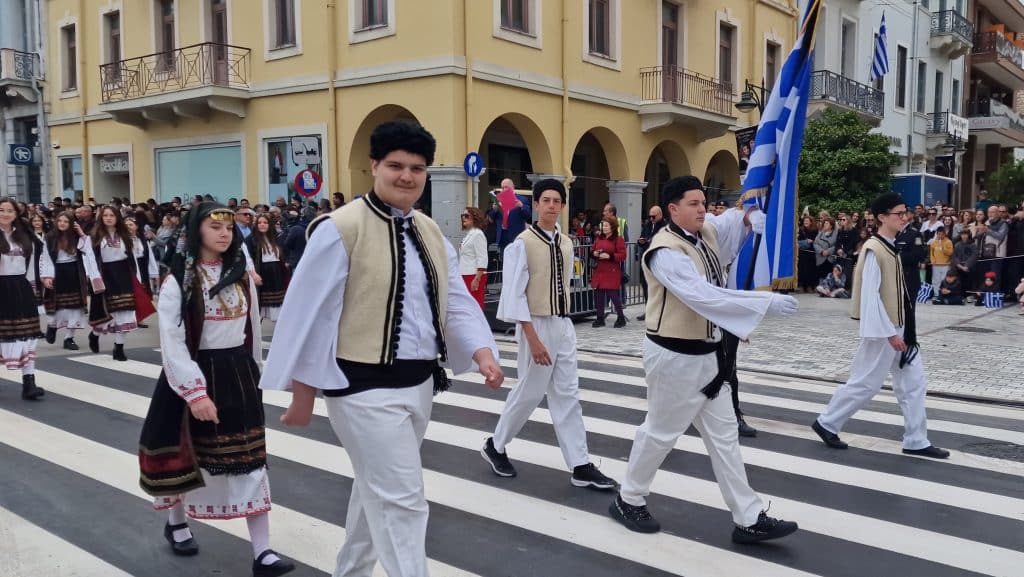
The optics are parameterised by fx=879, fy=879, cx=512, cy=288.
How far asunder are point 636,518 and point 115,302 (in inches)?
324

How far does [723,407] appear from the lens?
460 cm

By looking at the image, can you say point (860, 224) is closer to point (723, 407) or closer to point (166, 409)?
point (723, 407)

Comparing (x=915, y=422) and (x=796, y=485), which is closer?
(x=796, y=485)

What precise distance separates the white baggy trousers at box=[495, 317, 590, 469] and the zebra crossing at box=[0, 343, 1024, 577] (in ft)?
0.96

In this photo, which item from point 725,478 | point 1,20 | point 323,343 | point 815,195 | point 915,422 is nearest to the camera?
point 323,343

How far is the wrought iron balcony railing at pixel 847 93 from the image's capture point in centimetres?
2764

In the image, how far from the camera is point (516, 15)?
61.6 ft

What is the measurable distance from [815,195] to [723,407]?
828 inches

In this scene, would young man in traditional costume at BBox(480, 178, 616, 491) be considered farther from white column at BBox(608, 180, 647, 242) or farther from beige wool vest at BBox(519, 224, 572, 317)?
white column at BBox(608, 180, 647, 242)

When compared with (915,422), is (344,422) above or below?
above

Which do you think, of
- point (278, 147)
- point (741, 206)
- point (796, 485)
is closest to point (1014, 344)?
point (796, 485)

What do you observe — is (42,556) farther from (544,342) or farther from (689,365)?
(689,365)

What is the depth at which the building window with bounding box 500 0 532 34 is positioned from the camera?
60.5ft

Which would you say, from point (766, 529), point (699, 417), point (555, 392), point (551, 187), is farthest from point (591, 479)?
point (551, 187)
